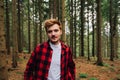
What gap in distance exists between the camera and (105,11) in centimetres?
3812

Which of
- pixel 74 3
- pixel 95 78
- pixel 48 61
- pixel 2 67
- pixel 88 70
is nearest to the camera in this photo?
pixel 48 61

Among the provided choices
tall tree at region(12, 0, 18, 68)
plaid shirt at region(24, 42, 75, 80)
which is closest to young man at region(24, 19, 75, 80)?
plaid shirt at region(24, 42, 75, 80)

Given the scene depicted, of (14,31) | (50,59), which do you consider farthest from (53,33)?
(14,31)

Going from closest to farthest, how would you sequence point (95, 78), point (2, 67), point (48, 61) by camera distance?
point (48, 61) < point (2, 67) < point (95, 78)

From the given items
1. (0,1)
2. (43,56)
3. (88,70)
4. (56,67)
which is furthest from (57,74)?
(88,70)

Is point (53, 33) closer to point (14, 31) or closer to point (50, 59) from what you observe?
point (50, 59)

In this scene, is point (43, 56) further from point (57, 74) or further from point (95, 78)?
point (95, 78)

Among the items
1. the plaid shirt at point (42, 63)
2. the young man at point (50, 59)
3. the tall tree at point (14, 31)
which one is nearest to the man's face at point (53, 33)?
the young man at point (50, 59)

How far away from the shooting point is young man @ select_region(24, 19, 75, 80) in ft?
12.8

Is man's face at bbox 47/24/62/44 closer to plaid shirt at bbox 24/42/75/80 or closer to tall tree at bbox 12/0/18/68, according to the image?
plaid shirt at bbox 24/42/75/80

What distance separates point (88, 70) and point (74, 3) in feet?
63.7

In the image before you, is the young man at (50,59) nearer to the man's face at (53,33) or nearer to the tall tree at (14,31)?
the man's face at (53,33)

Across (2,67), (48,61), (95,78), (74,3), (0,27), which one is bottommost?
(95,78)

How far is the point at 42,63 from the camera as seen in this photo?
3.92 m
